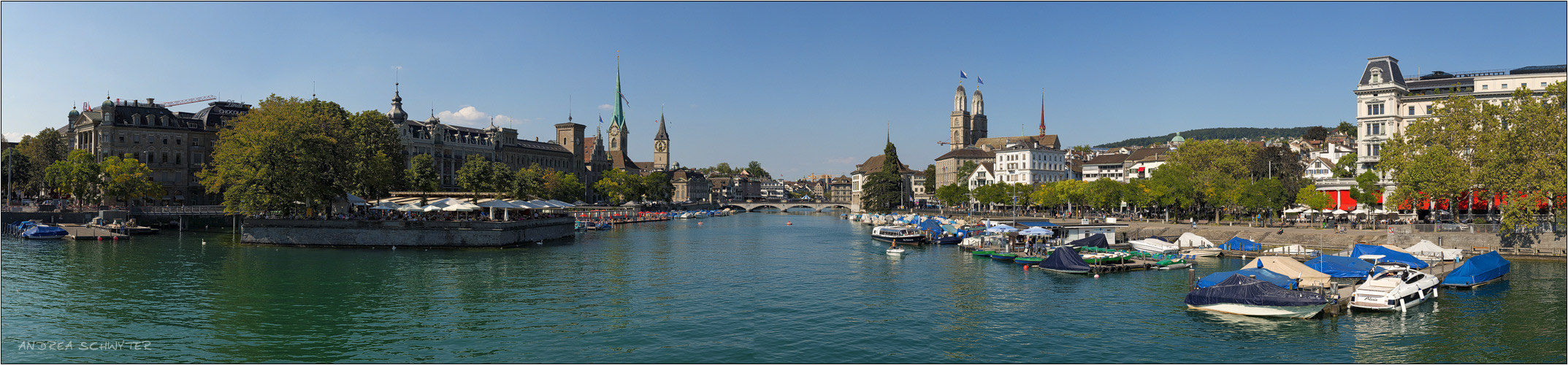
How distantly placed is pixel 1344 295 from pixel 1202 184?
58.3 meters

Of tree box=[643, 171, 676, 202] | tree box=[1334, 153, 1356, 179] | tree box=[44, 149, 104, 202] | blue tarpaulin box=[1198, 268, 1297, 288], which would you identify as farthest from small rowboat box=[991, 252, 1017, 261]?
tree box=[643, 171, 676, 202]

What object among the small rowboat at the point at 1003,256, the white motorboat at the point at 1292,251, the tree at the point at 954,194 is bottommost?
the small rowboat at the point at 1003,256

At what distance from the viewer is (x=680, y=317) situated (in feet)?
98.5

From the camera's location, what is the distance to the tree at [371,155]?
60281 mm

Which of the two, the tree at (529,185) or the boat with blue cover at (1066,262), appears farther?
the tree at (529,185)

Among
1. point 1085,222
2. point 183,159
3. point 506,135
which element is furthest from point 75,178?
point 1085,222

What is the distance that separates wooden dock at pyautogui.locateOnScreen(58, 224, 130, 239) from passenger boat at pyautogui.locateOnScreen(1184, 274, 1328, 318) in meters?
70.0

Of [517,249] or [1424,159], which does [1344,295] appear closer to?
[1424,159]

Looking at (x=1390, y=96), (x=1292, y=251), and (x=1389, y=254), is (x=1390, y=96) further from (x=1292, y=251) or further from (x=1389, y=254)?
(x=1389, y=254)

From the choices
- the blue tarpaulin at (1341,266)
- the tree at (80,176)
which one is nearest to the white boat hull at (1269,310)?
the blue tarpaulin at (1341,266)

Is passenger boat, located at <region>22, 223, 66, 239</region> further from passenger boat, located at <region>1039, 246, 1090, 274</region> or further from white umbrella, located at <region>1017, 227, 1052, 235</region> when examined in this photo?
white umbrella, located at <region>1017, 227, 1052, 235</region>

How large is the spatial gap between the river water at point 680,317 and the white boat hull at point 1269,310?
0.30 metres

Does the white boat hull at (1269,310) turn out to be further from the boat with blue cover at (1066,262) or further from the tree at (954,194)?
the tree at (954,194)

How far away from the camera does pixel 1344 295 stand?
31.5 metres
